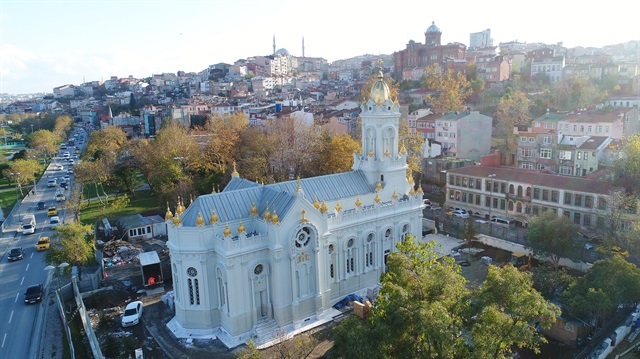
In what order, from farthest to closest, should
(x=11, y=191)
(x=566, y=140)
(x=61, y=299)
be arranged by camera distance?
(x=11, y=191), (x=566, y=140), (x=61, y=299)

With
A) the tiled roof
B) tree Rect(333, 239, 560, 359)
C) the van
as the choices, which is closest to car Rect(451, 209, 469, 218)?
the van

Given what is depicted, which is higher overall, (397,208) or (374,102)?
(374,102)

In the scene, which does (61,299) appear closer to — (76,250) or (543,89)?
(76,250)

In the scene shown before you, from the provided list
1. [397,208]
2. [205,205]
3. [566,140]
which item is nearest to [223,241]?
[205,205]

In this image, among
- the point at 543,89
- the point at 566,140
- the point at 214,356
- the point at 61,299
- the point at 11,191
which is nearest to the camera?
the point at 214,356

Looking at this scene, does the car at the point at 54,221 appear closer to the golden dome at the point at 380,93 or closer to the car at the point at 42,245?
the car at the point at 42,245

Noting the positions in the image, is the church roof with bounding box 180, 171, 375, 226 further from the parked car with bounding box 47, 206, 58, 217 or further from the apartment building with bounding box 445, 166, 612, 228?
the parked car with bounding box 47, 206, 58, 217
